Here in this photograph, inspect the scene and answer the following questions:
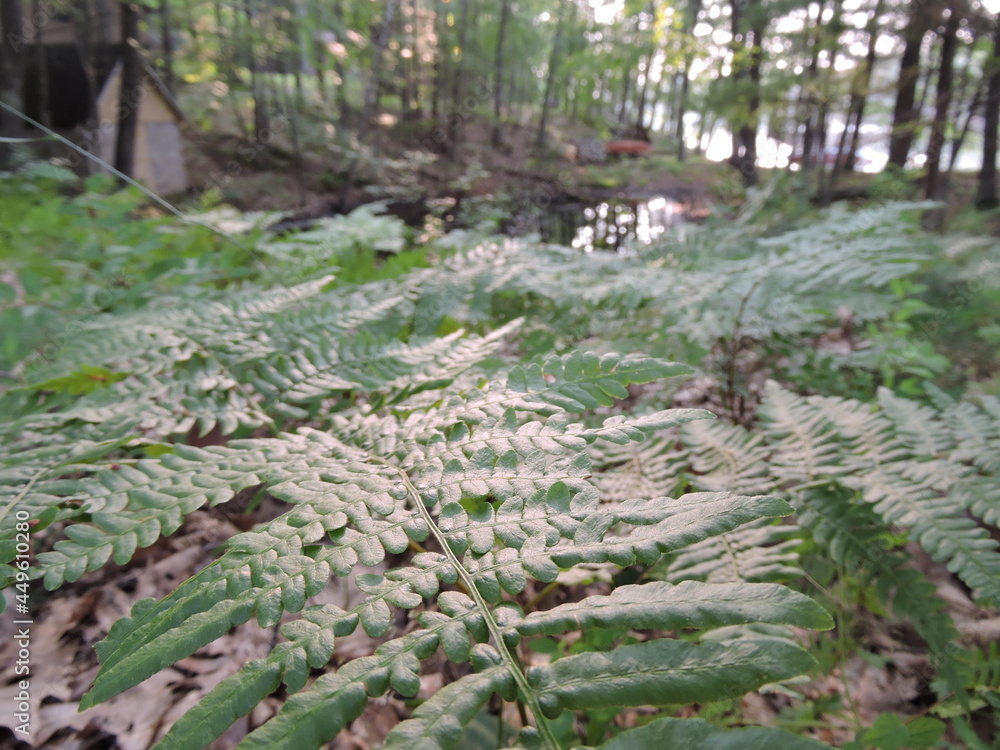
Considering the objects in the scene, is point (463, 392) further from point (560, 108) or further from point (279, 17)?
point (560, 108)

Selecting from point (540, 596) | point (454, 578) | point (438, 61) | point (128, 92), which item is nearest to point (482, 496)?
point (454, 578)

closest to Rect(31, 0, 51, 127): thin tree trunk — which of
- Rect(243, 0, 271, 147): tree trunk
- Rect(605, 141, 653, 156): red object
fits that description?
Rect(243, 0, 271, 147): tree trunk

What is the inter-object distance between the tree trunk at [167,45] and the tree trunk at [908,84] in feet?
39.6

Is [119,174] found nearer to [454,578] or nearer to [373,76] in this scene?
[454,578]

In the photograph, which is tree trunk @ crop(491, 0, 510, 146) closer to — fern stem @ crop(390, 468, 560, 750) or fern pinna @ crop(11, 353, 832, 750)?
fern pinna @ crop(11, 353, 832, 750)

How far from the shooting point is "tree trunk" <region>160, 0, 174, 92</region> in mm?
9062

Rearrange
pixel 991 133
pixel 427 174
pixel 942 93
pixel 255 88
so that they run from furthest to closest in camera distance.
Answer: pixel 427 174
pixel 255 88
pixel 991 133
pixel 942 93

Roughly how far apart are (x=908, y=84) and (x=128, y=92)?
13.4 metres

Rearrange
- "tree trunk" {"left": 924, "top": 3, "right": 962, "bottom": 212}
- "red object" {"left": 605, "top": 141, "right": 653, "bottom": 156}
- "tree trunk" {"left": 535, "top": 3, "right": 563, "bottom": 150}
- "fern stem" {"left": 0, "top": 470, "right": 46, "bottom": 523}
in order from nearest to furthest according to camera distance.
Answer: "fern stem" {"left": 0, "top": 470, "right": 46, "bottom": 523}
"tree trunk" {"left": 924, "top": 3, "right": 962, "bottom": 212}
"tree trunk" {"left": 535, "top": 3, "right": 563, "bottom": 150}
"red object" {"left": 605, "top": 141, "right": 653, "bottom": 156}

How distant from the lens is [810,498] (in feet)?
3.31

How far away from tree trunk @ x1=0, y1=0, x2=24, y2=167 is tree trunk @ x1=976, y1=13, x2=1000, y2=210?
1183cm

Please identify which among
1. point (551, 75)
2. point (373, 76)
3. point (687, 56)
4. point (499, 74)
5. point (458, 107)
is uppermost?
point (551, 75)

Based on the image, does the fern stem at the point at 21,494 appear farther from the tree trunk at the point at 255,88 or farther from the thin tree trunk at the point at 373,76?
the tree trunk at the point at 255,88

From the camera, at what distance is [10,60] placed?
634cm
